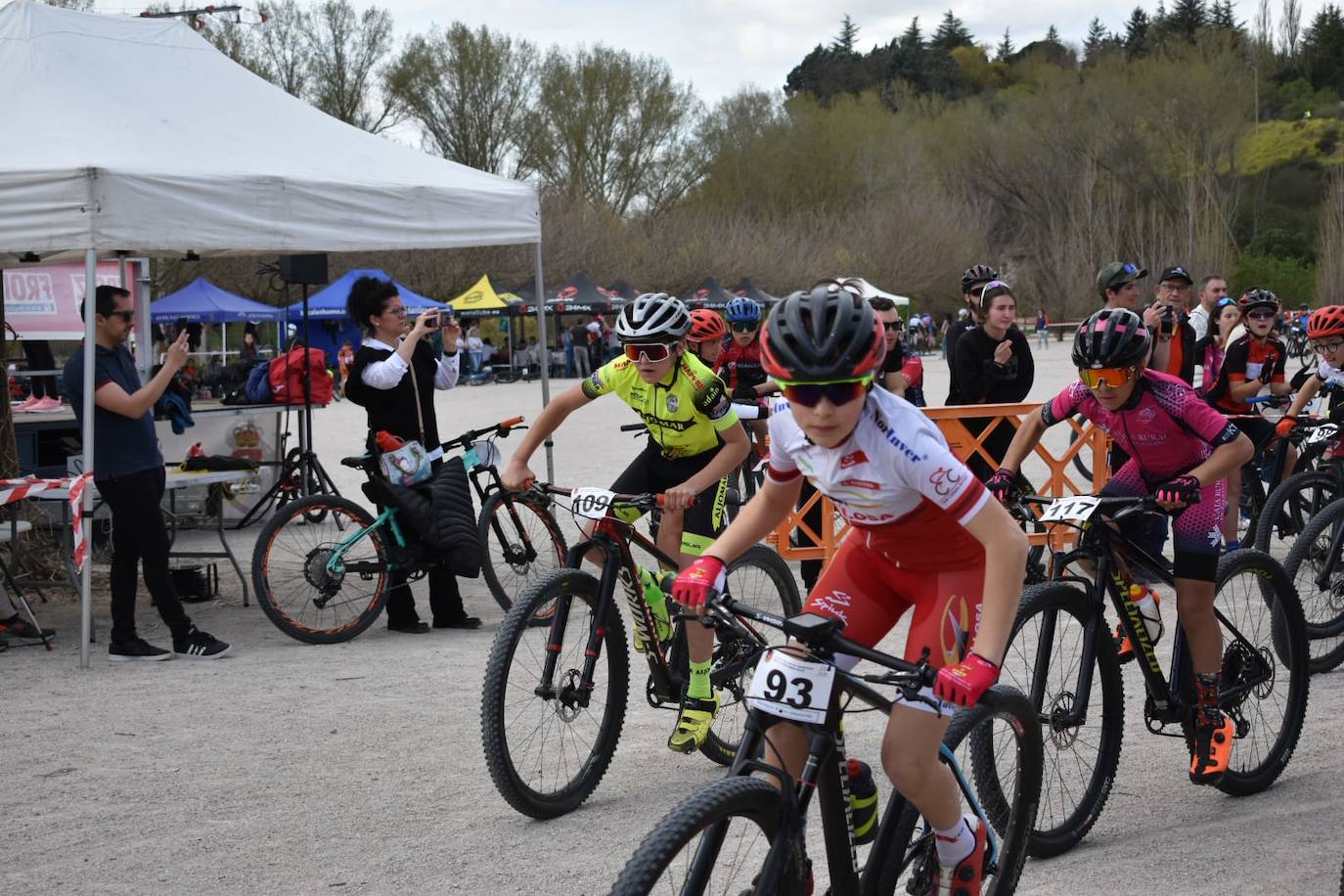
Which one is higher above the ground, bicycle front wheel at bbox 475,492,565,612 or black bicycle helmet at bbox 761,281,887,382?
black bicycle helmet at bbox 761,281,887,382

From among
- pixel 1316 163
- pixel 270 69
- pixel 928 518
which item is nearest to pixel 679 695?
pixel 928 518

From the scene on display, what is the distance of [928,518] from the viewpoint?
3752mm

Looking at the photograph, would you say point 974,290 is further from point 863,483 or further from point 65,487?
point 863,483

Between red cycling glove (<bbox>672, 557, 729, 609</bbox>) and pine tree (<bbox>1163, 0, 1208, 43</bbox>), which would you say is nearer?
red cycling glove (<bbox>672, 557, 729, 609</bbox>)

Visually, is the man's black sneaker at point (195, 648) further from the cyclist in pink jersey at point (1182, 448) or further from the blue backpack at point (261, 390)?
the blue backpack at point (261, 390)

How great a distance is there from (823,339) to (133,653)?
616 cm

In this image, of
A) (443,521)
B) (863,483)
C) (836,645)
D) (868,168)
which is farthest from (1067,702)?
(868,168)

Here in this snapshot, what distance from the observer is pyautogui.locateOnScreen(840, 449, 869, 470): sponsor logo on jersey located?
363 cm

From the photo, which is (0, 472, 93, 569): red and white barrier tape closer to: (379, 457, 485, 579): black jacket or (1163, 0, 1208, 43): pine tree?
(379, 457, 485, 579): black jacket

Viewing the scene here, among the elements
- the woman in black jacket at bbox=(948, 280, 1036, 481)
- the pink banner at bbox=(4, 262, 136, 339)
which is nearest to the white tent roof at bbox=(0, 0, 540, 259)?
the woman in black jacket at bbox=(948, 280, 1036, 481)

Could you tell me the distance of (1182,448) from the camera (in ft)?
18.4

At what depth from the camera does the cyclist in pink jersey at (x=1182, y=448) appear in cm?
530

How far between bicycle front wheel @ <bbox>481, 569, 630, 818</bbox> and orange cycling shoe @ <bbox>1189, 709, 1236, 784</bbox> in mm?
2184

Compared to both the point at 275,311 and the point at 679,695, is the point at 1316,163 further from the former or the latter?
the point at 679,695
